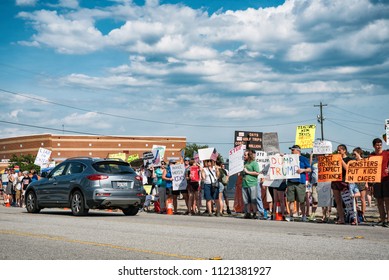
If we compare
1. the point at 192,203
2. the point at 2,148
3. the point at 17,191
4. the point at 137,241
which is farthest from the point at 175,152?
the point at 137,241

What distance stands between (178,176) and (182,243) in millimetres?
11711

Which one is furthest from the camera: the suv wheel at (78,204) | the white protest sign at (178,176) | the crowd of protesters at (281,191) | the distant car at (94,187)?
the white protest sign at (178,176)

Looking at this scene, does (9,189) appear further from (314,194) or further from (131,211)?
(314,194)

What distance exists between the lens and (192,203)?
21828mm

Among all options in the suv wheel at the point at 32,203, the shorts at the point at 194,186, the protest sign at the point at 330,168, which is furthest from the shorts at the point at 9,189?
the protest sign at the point at 330,168

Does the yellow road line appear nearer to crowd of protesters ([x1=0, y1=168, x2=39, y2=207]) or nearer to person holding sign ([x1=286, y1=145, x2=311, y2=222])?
person holding sign ([x1=286, y1=145, x2=311, y2=222])

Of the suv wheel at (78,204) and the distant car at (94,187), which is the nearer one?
the distant car at (94,187)

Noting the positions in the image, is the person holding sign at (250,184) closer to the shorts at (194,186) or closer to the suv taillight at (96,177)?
the shorts at (194,186)

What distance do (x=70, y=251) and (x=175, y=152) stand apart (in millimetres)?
114925

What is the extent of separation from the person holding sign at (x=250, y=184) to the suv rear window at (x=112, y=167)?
3.64 m

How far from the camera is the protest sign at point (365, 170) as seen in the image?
618 inches

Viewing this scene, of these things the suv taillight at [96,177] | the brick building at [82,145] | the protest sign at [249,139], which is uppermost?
the brick building at [82,145]
